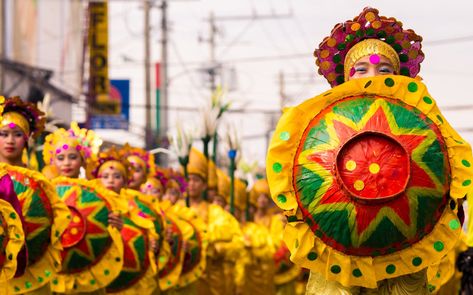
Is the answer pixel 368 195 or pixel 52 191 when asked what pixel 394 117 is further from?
pixel 52 191

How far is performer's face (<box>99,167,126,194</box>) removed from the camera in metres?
11.9

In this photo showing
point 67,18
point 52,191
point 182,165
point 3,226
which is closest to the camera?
point 3,226

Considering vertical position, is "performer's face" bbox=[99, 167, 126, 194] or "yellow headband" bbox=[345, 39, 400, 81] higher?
"yellow headband" bbox=[345, 39, 400, 81]

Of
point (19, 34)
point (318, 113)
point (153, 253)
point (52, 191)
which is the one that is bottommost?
point (153, 253)

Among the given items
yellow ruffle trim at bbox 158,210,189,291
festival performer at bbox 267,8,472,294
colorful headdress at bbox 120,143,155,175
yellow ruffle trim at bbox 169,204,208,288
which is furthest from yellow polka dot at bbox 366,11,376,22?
yellow ruffle trim at bbox 169,204,208,288

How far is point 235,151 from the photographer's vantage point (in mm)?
17422

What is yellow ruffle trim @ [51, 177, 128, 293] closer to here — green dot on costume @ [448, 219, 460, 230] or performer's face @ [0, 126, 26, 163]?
performer's face @ [0, 126, 26, 163]

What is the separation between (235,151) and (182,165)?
1762 millimetres

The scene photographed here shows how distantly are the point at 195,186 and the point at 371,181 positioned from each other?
10368 mm

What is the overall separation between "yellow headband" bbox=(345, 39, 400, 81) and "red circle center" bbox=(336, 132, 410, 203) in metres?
0.82

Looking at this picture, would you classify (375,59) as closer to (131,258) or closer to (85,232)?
(85,232)

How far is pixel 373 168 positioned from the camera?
5574 mm

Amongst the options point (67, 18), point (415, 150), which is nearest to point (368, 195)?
point (415, 150)

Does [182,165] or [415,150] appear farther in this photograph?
[182,165]
